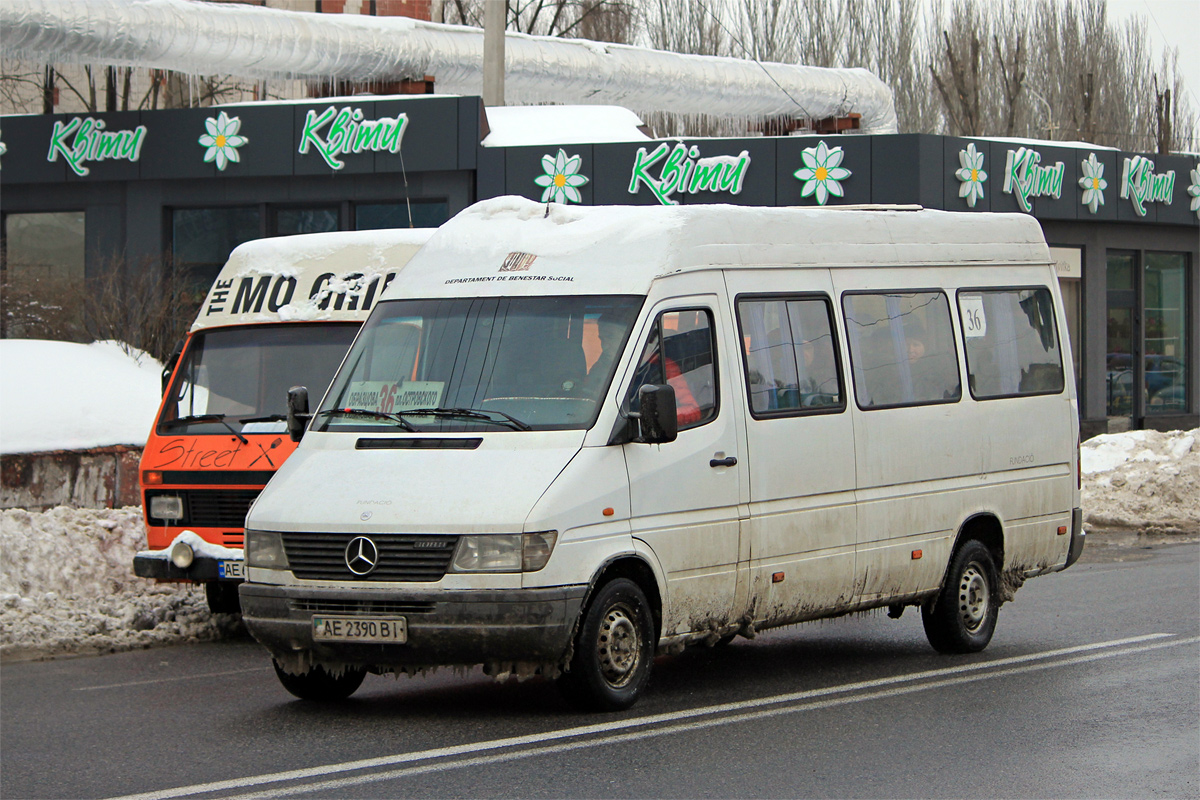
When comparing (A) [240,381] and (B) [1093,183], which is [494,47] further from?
(B) [1093,183]

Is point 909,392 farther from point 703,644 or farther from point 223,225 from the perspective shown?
point 223,225

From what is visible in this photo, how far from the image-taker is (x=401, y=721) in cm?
759

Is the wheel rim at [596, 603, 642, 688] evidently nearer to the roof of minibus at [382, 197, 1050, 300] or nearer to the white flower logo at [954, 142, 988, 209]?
the roof of minibus at [382, 197, 1050, 300]

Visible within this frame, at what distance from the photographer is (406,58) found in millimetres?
24047

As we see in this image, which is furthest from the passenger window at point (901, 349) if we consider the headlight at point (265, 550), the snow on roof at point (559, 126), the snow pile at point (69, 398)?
the snow on roof at point (559, 126)

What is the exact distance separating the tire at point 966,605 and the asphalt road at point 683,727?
159mm

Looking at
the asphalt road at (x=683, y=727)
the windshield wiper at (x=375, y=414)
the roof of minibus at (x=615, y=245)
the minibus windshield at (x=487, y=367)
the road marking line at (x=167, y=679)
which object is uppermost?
the roof of minibus at (x=615, y=245)

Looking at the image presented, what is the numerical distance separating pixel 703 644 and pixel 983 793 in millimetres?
2401

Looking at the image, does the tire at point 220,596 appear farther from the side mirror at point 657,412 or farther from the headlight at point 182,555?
the side mirror at point 657,412

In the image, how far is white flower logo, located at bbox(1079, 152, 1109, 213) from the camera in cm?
2553

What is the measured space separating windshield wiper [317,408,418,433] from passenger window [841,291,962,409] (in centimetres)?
263

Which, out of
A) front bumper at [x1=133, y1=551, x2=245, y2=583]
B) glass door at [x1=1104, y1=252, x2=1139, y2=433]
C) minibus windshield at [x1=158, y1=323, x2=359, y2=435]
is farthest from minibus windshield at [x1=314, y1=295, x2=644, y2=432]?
glass door at [x1=1104, y1=252, x2=1139, y2=433]

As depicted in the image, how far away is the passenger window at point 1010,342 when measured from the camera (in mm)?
9781

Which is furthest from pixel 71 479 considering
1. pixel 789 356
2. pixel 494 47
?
pixel 789 356
